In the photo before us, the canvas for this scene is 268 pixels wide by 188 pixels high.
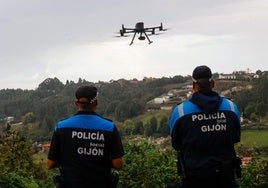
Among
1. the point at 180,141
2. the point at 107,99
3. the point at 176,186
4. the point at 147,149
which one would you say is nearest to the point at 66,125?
the point at 180,141

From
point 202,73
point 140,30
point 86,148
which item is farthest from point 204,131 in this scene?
point 140,30

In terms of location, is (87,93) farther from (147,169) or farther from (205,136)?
(147,169)

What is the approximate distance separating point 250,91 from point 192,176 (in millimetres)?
75489

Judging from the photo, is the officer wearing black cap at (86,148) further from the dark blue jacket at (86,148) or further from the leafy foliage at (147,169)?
the leafy foliage at (147,169)

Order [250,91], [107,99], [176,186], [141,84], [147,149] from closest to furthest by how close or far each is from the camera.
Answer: [176,186] → [147,149] → [250,91] → [107,99] → [141,84]

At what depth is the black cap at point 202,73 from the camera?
4.16 meters

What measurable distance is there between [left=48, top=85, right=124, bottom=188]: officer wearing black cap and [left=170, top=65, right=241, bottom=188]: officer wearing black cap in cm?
54

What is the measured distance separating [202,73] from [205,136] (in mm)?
532

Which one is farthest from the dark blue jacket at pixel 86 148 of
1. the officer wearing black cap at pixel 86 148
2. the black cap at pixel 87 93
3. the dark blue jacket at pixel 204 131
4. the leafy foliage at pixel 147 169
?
the leafy foliage at pixel 147 169

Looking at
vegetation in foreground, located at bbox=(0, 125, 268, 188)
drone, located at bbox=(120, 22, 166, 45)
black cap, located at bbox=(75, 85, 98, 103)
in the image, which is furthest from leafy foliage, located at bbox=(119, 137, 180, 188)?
drone, located at bbox=(120, 22, 166, 45)

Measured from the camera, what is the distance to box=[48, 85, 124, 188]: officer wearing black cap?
414 cm

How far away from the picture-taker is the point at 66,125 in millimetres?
4246

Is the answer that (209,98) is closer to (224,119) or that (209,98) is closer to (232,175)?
(224,119)

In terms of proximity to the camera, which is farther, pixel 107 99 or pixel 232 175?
pixel 107 99
